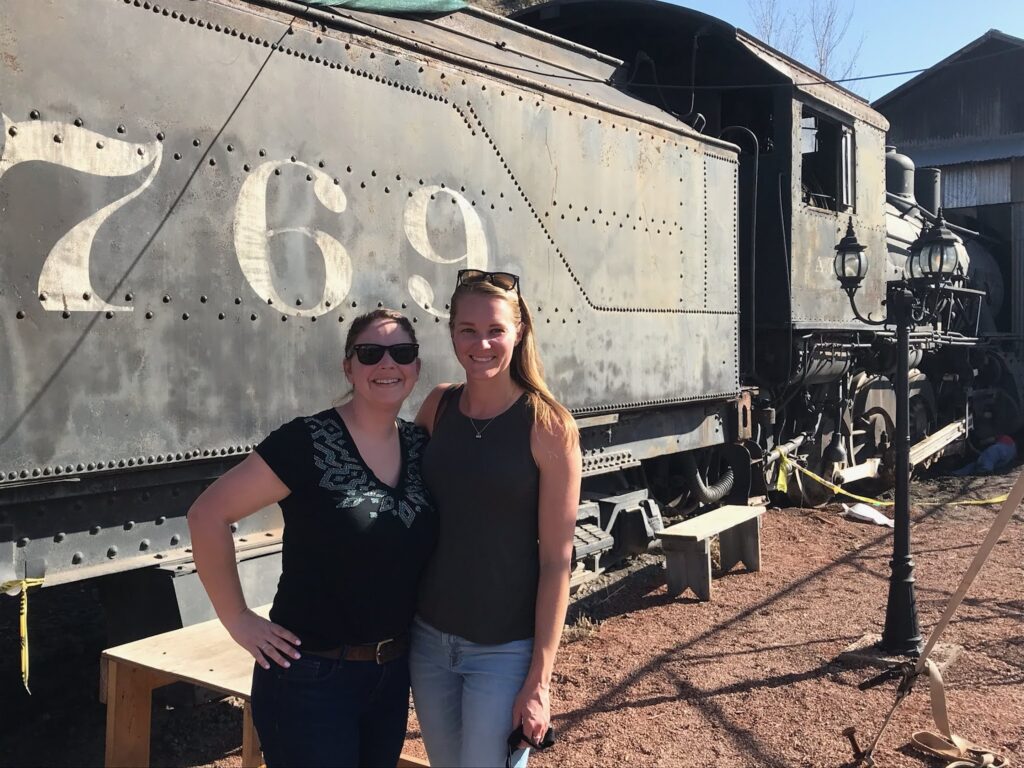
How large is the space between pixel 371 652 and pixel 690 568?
385 cm

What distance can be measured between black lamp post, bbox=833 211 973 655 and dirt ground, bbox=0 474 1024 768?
28 centimetres

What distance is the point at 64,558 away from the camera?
113 inches

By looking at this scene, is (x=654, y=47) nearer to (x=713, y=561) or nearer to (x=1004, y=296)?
(x=713, y=561)

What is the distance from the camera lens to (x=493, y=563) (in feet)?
6.57

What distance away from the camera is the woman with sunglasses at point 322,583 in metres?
1.90

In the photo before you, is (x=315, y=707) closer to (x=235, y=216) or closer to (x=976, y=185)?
(x=235, y=216)

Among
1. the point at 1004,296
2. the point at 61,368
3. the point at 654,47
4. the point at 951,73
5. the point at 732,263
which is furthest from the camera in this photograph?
the point at 951,73

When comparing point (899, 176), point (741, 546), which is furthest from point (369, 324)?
point (899, 176)

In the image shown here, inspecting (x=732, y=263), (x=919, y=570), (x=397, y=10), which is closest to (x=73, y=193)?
(x=397, y=10)

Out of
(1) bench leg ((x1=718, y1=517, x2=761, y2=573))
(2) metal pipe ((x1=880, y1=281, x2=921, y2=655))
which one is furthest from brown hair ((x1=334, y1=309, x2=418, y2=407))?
(1) bench leg ((x1=718, y1=517, x2=761, y2=573))

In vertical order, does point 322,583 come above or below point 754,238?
below

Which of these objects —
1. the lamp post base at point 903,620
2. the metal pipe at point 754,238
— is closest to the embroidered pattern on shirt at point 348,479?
the lamp post base at point 903,620

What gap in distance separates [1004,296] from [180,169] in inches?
514

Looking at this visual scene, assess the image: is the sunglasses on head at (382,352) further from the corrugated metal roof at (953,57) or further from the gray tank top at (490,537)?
the corrugated metal roof at (953,57)
